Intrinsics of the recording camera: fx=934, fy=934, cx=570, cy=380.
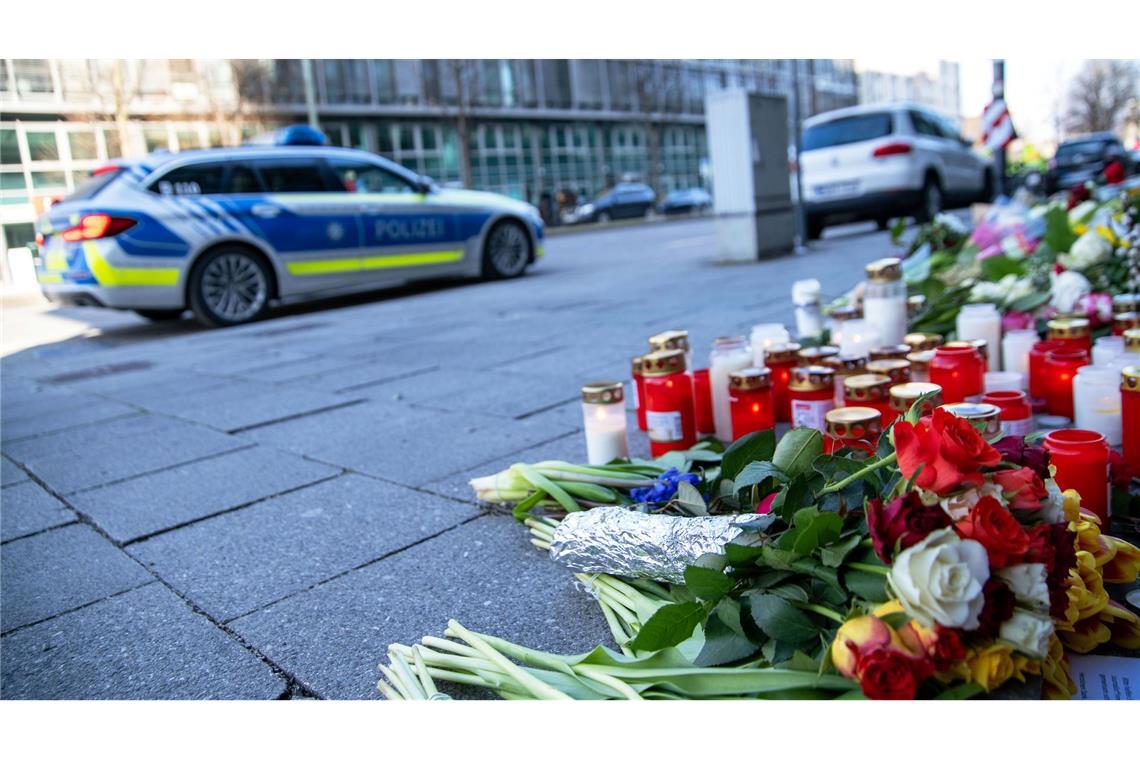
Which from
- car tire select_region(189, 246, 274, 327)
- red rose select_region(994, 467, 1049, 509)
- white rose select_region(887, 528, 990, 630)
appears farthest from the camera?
car tire select_region(189, 246, 274, 327)

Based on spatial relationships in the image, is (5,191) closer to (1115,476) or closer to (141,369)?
(141,369)

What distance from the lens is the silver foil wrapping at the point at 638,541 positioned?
5.73 feet

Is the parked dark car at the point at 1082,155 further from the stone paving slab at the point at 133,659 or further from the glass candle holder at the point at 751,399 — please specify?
the stone paving slab at the point at 133,659

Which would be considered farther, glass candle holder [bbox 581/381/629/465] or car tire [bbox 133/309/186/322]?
car tire [bbox 133/309/186/322]

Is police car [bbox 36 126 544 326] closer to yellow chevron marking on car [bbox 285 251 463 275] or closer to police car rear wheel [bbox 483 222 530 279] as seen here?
yellow chevron marking on car [bbox 285 251 463 275]

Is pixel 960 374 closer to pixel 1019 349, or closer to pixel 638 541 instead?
pixel 1019 349

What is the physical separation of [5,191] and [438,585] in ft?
29.2

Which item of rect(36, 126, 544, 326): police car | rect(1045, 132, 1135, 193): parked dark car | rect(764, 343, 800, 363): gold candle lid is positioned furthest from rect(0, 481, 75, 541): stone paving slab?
rect(1045, 132, 1135, 193): parked dark car

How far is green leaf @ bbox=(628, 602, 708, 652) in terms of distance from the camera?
1.55 meters

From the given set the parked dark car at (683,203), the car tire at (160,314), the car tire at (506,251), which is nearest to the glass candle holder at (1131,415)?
the car tire at (160,314)

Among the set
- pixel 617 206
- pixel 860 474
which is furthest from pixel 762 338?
pixel 617 206

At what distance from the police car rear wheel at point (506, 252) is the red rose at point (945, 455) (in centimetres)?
950

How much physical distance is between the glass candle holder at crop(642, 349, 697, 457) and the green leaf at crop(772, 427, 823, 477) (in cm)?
102

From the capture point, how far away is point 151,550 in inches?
104
